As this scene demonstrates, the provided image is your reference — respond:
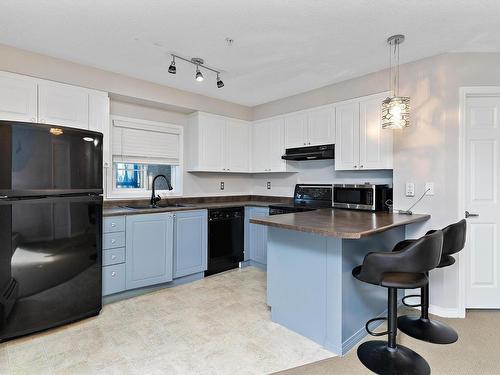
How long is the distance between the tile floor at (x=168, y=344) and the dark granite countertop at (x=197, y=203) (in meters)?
0.95

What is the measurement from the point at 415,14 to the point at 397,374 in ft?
8.18

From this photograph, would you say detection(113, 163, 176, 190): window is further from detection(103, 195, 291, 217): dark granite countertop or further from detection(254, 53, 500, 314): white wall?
detection(254, 53, 500, 314): white wall

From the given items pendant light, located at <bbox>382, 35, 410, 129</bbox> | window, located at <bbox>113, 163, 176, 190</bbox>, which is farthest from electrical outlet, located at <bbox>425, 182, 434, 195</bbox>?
window, located at <bbox>113, 163, 176, 190</bbox>

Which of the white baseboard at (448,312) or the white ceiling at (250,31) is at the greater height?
the white ceiling at (250,31)

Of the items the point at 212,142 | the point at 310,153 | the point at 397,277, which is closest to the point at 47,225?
the point at 212,142

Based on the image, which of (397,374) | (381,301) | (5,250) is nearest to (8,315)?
(5,250)

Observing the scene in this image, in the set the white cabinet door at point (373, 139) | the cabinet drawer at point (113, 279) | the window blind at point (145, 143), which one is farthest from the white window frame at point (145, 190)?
the white cabinet door at point (373, 139)

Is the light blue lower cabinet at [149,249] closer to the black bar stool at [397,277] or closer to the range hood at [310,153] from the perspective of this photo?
the range hood at [310,153]

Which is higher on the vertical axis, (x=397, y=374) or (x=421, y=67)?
(x=421, y=67)

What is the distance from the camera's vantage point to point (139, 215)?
3062 mm

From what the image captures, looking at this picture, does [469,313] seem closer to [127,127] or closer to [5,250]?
[5,250]

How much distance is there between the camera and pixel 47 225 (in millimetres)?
2277

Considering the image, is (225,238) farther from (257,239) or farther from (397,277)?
(397,277)

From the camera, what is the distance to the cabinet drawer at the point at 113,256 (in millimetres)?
2830
